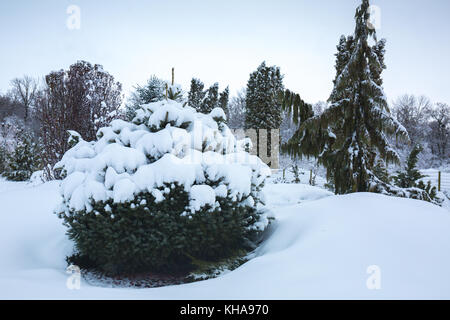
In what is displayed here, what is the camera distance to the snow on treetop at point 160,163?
3.21m

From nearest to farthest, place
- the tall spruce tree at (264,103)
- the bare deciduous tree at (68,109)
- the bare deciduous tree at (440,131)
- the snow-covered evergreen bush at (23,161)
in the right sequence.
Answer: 1. the bare deciduous tree at (68,109)
2. the snow-covered evergreen bush at (23,161)
3. the tall spruce tree at (264,103)
4. the bare deciduous tree at (440,131)

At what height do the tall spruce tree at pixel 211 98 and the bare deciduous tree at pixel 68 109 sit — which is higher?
the tall spruce tree at pixel 211 98

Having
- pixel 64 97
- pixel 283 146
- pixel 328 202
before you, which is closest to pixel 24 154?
pixel 64 97

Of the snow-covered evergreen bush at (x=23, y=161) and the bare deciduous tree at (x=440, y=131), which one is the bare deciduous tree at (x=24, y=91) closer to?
the snow-covered evergreen bush at (x=23, y=161)

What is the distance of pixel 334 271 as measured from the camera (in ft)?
7.61

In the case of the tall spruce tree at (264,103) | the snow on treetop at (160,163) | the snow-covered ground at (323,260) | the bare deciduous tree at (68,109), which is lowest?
the snow-covered ground at (323,260)

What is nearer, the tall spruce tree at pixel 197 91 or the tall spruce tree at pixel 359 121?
the tall spruce tree at pixel 359 121

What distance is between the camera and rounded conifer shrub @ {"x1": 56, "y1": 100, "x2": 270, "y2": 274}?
3170 millimetres

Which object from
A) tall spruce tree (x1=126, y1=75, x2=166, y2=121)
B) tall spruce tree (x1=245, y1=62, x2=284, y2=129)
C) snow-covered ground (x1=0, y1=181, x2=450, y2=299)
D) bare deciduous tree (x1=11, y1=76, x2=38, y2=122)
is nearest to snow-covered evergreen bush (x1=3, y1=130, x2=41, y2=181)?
tall spruce tree (x1=126, y1=75, x2=166, y2=121)

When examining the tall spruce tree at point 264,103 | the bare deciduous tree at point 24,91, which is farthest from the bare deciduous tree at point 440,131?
the bare deciduous tree at point 24,91

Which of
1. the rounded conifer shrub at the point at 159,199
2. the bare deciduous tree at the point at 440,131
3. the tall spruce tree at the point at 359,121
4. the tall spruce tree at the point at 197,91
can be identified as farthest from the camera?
the bare deciduous tree at the point at 440,131

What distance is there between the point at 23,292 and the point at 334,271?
2565mm

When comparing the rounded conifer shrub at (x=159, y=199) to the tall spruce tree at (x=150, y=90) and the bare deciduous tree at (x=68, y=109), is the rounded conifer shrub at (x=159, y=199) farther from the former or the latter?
the bare deciduous tree at (x=68, y=109)

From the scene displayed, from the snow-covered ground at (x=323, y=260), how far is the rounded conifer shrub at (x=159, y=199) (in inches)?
22.3
